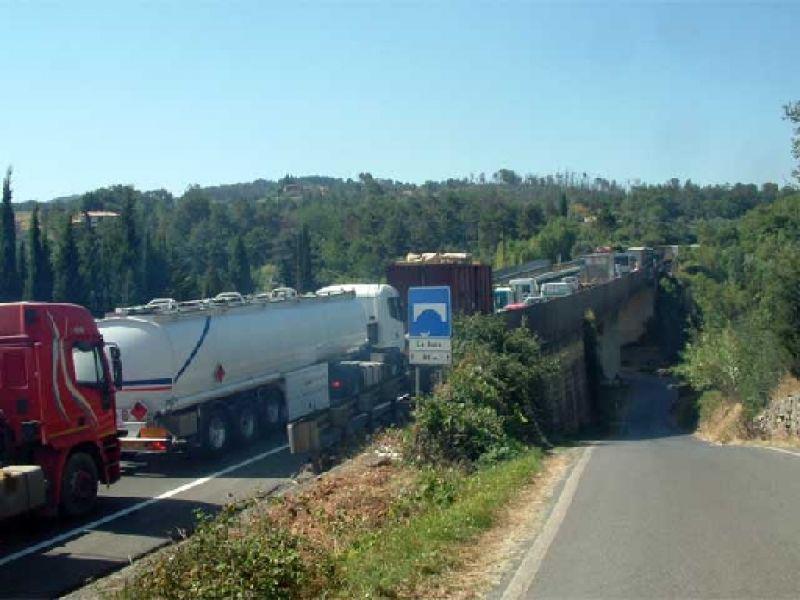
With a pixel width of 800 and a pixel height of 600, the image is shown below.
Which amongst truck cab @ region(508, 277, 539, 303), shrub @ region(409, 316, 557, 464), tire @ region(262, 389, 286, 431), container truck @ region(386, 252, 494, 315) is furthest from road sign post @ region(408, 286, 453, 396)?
truck cab @ region(508, 277, 539, 303)

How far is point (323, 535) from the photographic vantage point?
940 cm

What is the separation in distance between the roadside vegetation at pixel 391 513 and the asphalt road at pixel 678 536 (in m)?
0.91

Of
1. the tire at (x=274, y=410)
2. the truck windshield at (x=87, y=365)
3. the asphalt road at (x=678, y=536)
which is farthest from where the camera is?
the tire at (x=274, y=410)

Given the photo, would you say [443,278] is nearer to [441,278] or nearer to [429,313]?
[441,278]

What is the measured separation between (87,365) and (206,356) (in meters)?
5.28

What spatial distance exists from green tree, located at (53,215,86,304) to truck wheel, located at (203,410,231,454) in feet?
68.7

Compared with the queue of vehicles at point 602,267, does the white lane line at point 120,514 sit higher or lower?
lower

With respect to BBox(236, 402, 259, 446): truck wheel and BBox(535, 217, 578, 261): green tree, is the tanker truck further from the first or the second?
BBox(535, 217, 578, 261): green tree

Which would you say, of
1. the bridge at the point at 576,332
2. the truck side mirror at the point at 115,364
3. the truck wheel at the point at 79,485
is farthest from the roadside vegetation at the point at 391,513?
the bridge at the point at 576,332

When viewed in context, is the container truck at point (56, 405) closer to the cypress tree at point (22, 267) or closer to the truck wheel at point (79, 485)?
the truck wheel at point (79, 485)

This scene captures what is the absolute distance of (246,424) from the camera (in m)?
21.2

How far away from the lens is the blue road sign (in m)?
13.4

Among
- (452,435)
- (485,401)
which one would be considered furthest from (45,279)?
(452,435)

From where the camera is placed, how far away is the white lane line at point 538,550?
691 centimetres
